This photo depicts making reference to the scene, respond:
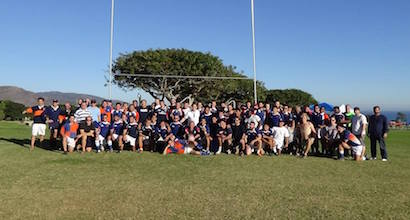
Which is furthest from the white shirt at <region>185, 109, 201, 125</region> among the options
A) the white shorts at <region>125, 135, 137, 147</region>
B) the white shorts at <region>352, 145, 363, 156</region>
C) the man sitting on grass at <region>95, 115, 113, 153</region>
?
the white shorts at <region>352, 145, 363, 156</region>

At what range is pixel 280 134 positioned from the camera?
9797 millimetres

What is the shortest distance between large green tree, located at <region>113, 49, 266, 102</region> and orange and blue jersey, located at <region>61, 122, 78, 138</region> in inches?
799

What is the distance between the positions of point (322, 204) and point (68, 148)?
24.0 feet

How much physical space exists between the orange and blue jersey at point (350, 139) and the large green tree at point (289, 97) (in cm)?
4393

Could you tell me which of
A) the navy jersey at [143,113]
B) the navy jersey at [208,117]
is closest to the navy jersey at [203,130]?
the navy jersey at [208,117]

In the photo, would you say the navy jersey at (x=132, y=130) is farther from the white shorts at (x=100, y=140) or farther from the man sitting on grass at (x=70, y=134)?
the man sitting on grass at (x=70, y=134)

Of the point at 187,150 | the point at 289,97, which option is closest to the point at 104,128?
the point at 187,150

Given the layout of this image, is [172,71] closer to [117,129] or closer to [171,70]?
[171,70]

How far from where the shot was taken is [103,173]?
21.2 feet

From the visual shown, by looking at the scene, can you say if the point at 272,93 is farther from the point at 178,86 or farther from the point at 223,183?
the point at 223,183

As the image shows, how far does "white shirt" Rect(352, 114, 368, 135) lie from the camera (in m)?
9.23

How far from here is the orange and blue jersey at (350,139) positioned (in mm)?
8961

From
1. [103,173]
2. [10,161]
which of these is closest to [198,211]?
[103,173]

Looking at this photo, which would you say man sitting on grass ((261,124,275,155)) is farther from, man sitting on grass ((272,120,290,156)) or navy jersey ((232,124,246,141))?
navy jersey ((232,124,246,141))
